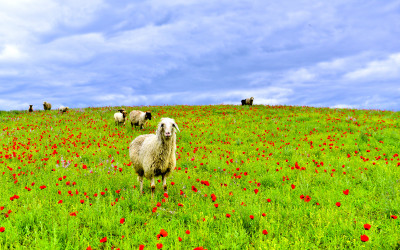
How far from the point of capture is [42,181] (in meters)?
6.74

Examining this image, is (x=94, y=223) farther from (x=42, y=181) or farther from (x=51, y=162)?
(x=51, y=162)

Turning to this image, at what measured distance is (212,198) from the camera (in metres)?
4.77

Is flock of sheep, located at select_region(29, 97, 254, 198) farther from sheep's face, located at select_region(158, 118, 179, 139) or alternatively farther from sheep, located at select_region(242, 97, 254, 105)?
sheep, located at select_region(242, 97, 254, 105)

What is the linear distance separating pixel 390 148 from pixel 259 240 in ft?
33.8

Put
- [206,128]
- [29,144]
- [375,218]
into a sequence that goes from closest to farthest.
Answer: [375,218]
[29,144]
[206,128]

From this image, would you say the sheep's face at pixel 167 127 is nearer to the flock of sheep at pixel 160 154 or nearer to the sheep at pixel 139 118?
the flock of sheep at pixel 160 154

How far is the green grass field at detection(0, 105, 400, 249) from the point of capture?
379 centimetres

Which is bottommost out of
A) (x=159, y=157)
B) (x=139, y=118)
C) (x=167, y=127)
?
(x=159, y=157)

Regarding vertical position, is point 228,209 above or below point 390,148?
below

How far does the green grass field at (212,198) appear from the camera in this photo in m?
3.79

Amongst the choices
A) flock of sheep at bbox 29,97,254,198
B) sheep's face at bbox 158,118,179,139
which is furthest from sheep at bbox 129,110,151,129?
sheep's face at bbox 158,118,179,139

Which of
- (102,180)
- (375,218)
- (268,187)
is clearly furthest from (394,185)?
(102,180)

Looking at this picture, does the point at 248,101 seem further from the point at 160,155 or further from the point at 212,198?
the point at 212,198

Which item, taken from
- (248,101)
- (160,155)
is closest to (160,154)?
(160,155)
